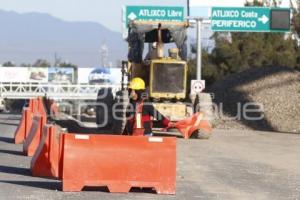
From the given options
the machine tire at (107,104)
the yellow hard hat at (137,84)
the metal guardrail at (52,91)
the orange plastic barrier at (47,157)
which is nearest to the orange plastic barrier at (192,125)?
the yellow hard hat at (137,84)

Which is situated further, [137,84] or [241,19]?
[241,19]

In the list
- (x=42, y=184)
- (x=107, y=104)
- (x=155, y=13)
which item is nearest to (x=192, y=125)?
(x=107, y=104)

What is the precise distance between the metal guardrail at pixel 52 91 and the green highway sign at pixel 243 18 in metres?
38.6

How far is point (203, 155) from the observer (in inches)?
806

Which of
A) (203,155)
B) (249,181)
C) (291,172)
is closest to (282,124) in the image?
(203,155)

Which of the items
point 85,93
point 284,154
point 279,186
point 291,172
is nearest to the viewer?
point 279,186

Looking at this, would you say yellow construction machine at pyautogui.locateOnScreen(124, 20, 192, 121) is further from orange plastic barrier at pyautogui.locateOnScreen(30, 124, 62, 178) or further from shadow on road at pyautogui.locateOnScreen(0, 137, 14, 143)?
orange plastic barrier at pyautogui.locateOnScreen(30, 124, 62, 178)

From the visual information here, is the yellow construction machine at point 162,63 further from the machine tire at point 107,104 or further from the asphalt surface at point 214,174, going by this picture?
the machine tire at point 107,104

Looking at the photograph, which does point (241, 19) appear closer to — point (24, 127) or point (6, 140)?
point (6, 140)

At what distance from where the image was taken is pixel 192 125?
84.8ft

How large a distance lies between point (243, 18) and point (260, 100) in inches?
190

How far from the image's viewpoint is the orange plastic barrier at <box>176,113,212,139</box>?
25.6 m

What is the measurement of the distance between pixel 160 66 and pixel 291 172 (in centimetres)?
896

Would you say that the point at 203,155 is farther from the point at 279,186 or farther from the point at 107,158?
the point at 107,158
